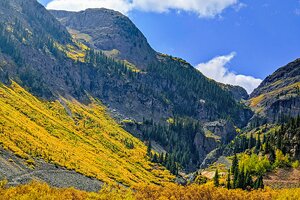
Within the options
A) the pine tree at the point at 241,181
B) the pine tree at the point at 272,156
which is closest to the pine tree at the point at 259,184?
the pine tree at the point at 241,181

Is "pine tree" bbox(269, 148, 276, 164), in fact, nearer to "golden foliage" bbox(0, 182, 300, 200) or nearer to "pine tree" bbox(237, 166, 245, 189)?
"pine tree" bbox(237, 166, 245, 189)

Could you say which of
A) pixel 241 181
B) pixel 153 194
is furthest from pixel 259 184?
pixel 153 194

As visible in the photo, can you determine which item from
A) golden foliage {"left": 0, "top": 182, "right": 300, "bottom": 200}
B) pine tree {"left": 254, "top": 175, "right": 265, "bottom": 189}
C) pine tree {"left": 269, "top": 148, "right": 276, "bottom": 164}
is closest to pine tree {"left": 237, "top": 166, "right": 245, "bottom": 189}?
pine tree {"left": 254, "top": 175, "right": 265, "bottom": 189}

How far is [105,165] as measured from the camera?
651ft

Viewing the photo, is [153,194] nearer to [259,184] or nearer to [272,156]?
[259,184]

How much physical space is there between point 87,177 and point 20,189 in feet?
199

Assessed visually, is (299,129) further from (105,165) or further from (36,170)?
(36,170)

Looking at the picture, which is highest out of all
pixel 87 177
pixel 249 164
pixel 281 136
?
pixel 281 136

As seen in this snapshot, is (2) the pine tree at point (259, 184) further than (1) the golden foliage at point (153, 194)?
Yes

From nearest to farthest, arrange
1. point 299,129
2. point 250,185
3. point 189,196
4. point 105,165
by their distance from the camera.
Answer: point 189,196
point 250,185
point 299,129
point 105,165

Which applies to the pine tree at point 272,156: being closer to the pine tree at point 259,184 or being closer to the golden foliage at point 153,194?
the pine tree at point 259,184

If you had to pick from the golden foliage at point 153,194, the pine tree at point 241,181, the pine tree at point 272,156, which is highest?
the pine tree at point 272,156

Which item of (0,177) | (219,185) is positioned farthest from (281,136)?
(0,177)

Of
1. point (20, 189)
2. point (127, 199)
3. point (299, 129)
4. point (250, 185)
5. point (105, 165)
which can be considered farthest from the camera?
point (105, 165)
